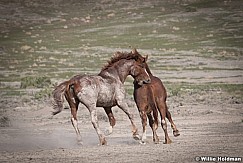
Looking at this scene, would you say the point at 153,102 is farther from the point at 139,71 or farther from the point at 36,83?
the point at 36,83

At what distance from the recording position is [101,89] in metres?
15.2

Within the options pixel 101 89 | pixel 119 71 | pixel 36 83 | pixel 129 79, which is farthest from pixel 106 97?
pixel 129 79

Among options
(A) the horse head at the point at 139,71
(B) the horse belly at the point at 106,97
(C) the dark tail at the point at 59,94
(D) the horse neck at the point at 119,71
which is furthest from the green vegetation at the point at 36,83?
(B) the horse belly at the point at 106,97

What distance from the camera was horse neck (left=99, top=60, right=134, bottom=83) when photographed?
15.8 meters

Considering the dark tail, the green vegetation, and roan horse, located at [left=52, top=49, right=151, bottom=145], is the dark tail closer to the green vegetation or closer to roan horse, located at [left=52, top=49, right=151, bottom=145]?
roan horse, located at [left=52, top=49, right=151, bottom=145]

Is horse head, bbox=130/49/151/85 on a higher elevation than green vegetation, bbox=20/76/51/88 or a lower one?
higher

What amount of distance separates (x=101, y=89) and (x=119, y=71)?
2.73ft

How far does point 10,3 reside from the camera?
3184 inches

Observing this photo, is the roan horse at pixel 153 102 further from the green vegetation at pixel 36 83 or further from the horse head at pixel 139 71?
the green vegetation at pixel 36 83

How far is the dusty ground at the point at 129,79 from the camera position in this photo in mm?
14312

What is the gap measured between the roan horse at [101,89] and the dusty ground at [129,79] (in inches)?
29.5

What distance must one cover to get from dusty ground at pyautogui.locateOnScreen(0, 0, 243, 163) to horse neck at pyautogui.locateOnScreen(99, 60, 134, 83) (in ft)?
4.50

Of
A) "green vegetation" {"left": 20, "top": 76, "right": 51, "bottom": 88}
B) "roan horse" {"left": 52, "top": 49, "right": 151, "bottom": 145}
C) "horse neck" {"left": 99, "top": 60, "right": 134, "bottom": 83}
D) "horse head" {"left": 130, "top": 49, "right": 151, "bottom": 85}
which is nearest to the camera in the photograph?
"roan horse" {"left": 52, "top": 49, "right": 151, "bottom": 145}

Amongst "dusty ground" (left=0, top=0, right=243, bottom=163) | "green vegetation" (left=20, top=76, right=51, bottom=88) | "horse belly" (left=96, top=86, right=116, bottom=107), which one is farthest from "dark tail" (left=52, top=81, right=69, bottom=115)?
"green vegetation" (left=20, top=76, right=51, bottom=88)
